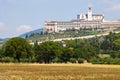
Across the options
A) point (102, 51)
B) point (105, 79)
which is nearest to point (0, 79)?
point (105, 79)

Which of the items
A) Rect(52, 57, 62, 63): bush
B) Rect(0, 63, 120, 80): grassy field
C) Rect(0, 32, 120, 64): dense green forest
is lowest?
Rect(0, 63, 120, 80): grassy field

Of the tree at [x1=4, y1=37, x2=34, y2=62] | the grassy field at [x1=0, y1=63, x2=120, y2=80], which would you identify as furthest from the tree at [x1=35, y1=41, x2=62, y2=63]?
the grassy field at [x1=0, y1=63, x2=120, y2=80]

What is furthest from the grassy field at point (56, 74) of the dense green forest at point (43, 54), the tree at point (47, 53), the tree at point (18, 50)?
the tree at point (47, 53)

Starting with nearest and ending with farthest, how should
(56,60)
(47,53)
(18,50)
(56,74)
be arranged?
(56,74) → (18,50) → (47,53) → (56,60)

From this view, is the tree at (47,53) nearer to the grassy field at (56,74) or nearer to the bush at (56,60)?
the bush at (56,60)

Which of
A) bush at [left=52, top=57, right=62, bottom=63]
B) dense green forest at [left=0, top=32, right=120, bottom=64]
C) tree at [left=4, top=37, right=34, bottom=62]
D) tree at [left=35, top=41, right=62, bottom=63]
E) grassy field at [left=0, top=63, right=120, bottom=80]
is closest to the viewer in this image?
grassy field at [left=0, top=63, right=120, bottom=80]

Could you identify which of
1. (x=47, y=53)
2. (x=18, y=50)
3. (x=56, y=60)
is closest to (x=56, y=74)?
(x=18, y=50)

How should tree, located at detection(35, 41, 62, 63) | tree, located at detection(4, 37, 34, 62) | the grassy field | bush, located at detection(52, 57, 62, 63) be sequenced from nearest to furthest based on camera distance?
the grassy field < tree, located at detection(4, 37, 34, 62) < tree, located at detection(35, 41, 62, 63) < bush, located at detection(52, 57, 62, 63)

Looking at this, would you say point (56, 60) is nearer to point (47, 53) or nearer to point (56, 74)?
point (47, 53)

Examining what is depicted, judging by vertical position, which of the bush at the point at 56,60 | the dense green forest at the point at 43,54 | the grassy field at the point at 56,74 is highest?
the dense green forest at the point at 43,54

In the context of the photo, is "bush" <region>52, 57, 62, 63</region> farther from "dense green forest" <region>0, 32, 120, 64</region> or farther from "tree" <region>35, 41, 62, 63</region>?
"tree" <region>35, 41, 62, 63</region>

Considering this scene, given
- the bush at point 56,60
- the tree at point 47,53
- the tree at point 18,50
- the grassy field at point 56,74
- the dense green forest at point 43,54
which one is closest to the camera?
the grassy field at point 56,74

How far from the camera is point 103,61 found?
126500mm

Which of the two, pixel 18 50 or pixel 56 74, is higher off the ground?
pixel 18 50
